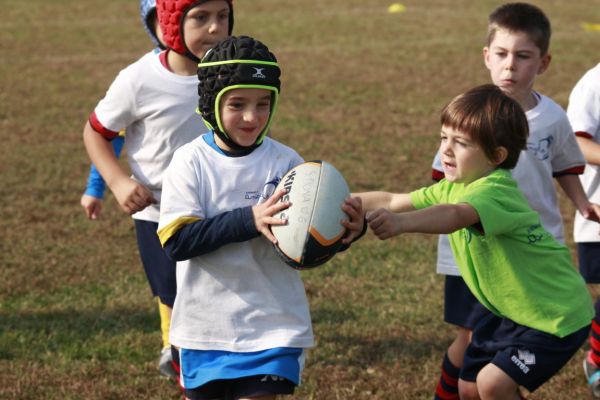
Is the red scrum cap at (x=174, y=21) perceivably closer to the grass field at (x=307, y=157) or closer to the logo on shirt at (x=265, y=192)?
the logo on shirt at (x=265, y=192)

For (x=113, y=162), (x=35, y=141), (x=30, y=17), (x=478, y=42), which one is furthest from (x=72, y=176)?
(x=30, y=17)

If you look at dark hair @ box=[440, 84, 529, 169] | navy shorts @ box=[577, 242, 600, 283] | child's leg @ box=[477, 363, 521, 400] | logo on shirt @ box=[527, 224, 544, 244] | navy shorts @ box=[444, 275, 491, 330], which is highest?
dark hair @ box=[440, 84, 529, 169]

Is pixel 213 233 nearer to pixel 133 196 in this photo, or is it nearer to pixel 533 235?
pixel 133 196

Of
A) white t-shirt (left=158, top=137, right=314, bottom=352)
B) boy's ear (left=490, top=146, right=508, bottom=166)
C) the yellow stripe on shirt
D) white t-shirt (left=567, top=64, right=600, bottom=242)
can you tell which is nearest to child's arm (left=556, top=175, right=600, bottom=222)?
white t-shirt (left=567, top=64, right=600, bottom=242)

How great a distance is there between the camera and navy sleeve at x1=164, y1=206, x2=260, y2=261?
12.7 ft

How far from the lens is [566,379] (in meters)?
5.98

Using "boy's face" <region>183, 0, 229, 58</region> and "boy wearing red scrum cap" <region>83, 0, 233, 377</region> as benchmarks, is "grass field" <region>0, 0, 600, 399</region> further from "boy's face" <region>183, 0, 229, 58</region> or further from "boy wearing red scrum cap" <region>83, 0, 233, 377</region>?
"boy's face" <region>183, 0, 229, 58</region>

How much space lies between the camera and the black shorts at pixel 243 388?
402cm

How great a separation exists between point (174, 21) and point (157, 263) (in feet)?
4.22

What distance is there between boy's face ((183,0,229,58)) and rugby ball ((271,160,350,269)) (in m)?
1.48

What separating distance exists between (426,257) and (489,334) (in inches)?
142

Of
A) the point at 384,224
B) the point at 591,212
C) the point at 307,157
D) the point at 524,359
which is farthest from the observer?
the point at 307,157

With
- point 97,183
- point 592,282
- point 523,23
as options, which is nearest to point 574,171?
point 523,23

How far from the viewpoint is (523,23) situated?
5.45 metres
